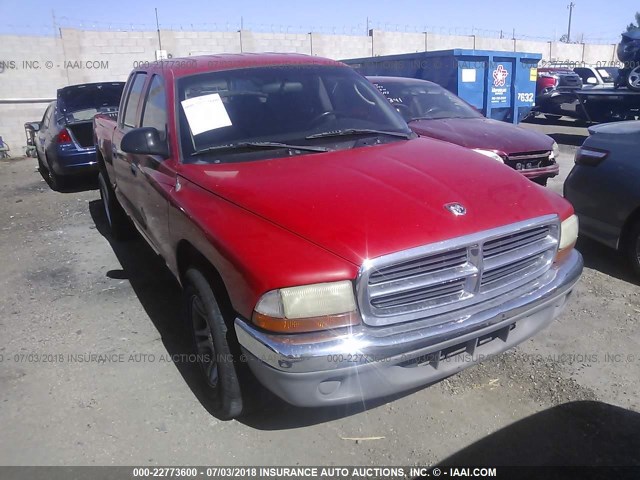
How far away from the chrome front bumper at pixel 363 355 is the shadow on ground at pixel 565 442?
1.49 ft

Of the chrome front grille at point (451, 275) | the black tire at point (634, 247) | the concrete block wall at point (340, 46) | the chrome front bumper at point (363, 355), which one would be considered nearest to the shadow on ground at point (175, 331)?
the chrome front bumper at point (363, 355)

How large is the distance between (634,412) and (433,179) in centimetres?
166

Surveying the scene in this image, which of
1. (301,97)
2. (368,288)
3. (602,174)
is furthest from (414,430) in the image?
(602,174)

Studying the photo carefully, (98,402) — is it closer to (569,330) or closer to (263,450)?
(263,450)

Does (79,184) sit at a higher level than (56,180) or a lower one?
lower

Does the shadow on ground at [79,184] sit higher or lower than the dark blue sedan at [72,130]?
lower

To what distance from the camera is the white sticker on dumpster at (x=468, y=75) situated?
10.4 meters

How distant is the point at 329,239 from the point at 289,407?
121cm

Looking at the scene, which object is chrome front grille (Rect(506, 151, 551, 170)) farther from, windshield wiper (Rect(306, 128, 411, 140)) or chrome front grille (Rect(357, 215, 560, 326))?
chrome front grille (Rect(357, 215, 560, 326))

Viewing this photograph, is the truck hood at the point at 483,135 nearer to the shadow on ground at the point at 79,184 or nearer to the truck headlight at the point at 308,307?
the truck headlight at the point at 308,307

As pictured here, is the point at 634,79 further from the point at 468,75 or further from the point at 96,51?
the point at 96,51

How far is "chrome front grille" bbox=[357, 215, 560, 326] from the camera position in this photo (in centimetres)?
237

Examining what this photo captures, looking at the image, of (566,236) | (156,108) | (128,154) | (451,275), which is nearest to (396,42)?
(128,154)

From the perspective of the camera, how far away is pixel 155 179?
11.7 ft
